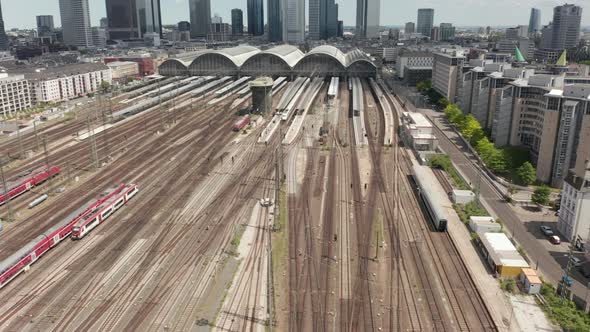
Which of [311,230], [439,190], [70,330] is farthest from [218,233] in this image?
[439,190]

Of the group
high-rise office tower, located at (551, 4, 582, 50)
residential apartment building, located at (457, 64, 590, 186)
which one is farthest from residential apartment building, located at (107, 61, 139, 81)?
high-rise office tower, located at (551, 4, 582, 50)

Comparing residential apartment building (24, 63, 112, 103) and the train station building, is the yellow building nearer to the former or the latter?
residential apartment building (24, 63, 112, 103)

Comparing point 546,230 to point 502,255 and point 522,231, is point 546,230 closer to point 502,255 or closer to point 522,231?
point 522,231

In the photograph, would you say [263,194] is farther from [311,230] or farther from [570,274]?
[570,274]

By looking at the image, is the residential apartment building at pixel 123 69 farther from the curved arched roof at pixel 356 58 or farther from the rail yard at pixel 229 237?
the curved arched roof at pixel 356 58

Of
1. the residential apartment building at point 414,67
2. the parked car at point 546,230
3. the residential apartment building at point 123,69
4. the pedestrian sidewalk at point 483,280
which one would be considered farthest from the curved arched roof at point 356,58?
the parked car at point 546,230

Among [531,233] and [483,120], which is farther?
[483,120]
